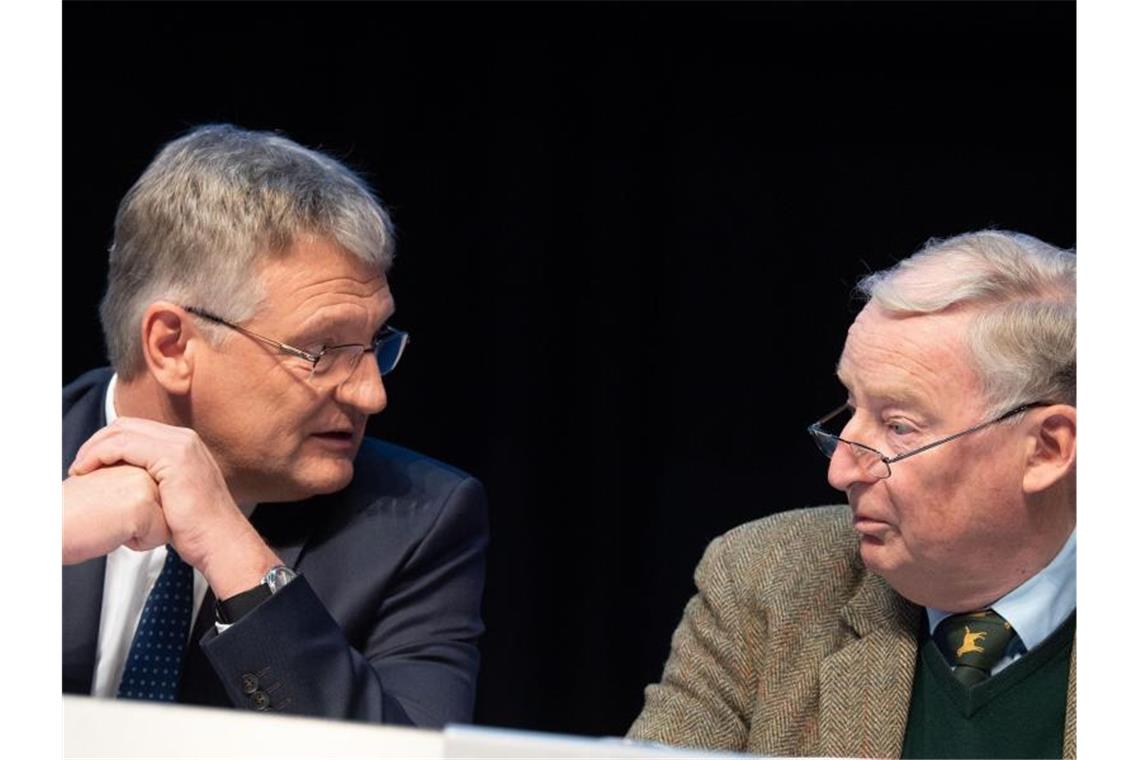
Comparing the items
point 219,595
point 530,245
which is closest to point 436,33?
point 530,245

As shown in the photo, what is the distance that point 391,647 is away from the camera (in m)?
2.26

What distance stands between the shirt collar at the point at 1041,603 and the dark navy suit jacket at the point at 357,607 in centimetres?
74

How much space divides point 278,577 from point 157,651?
0.28 metres

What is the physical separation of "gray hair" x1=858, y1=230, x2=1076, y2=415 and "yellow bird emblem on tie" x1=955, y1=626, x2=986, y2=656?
11.5 inches

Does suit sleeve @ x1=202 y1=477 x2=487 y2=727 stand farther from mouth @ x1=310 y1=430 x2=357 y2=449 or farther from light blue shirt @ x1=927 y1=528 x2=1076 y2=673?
light blue shirt @ x1=927 y1=528 x2=1076 y2=673

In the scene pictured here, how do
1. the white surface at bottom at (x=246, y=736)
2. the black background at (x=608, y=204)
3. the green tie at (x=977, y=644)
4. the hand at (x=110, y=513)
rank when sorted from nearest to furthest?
the white surface at bottom at (x=246, y=736) → the hand at (x=110, y=513) → the green tie at (x=977, y=644) → the black background at (x=608, y=204)

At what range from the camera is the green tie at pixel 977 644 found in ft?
6.97

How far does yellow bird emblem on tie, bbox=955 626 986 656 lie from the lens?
213 centimetres

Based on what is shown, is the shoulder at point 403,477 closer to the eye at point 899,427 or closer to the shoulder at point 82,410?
the shoulder at point 82,410

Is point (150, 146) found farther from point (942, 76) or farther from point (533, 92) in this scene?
point (942, 76)

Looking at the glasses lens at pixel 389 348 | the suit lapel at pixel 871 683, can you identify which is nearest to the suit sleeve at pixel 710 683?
the suit lapel at pixel 871 683

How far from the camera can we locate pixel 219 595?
2072 millimetres

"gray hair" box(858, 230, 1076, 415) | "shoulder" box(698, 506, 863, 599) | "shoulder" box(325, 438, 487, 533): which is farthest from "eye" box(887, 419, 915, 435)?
"shoulder" box(325, 438, 487, 533)

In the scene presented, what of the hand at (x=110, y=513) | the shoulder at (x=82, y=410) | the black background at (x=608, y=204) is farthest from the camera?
the black background at (x=608, y=204)
